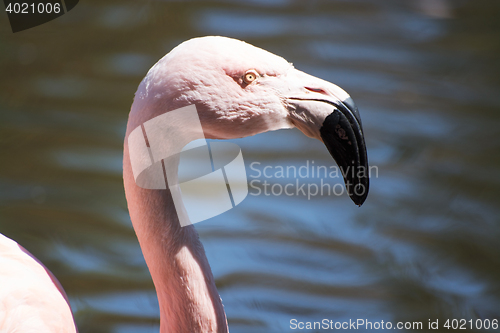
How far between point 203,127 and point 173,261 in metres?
0.50

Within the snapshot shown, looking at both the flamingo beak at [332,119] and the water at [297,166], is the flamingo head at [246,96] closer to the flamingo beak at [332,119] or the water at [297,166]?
the flamingo beak at [332,119]

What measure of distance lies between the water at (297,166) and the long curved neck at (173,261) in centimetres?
123

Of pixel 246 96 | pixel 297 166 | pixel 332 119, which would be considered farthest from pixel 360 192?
pixel 297 166

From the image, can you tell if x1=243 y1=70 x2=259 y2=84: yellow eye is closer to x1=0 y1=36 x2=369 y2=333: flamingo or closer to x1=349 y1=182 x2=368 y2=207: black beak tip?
x1=0 y1=36 x2=369 y2=333: flamingo

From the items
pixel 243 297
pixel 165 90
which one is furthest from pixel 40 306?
pixel 243 297

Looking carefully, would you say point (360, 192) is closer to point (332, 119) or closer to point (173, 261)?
point (332, 119)

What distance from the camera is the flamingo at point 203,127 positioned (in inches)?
68.7

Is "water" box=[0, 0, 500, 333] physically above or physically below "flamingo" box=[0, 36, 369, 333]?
below

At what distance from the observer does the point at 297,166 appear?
13.9 feet

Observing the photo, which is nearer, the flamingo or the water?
the flamingo

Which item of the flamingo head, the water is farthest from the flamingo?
the water

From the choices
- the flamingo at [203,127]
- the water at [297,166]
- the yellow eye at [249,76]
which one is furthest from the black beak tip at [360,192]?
the water at [297,166]

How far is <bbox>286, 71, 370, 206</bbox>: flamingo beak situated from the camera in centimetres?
183

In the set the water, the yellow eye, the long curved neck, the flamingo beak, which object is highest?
the yellow eye
